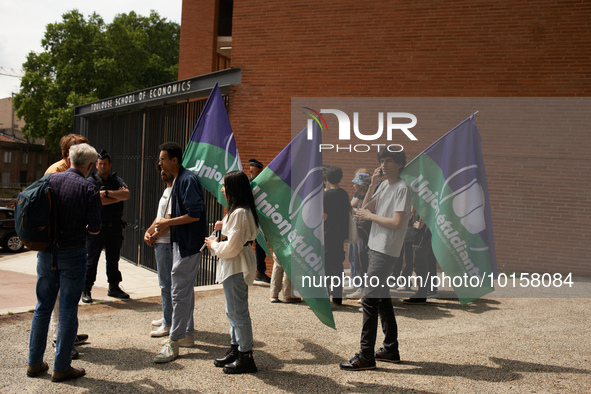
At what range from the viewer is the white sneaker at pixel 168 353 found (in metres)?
4.41

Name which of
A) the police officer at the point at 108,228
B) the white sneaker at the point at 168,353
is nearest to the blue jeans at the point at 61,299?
the white sneaker at the point at 168,353

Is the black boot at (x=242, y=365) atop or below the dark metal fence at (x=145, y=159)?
below

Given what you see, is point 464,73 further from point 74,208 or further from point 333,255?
point 74,208

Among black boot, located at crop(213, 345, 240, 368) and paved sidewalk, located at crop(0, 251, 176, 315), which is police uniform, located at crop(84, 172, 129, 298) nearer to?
paved sidewalk, located at crop(0, 251, 176, 315)

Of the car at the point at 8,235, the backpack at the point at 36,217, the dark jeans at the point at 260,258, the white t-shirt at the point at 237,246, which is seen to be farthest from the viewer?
the car at the point at 8,235

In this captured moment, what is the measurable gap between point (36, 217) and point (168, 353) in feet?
5.43

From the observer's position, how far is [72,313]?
13.3 feet

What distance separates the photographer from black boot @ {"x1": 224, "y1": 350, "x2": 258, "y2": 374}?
421 cm

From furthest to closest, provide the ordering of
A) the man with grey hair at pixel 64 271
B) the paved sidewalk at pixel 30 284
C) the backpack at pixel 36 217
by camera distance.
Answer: the paved sidewalk at pixel 30 284
the man with grey hair at pixel 64 271
the backpack at pixel 36 217

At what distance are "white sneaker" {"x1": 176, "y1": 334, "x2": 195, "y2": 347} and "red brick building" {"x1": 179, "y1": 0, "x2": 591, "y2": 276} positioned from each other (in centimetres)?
441

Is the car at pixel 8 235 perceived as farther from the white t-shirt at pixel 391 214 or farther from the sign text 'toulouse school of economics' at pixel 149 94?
the white t-shirt at pixel 391 214

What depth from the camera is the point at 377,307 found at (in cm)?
443

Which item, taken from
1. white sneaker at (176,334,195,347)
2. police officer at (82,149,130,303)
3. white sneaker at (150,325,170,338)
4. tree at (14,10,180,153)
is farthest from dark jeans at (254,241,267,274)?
tree at (14,10,180,153)

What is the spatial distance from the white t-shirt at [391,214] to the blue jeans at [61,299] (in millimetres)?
2642
